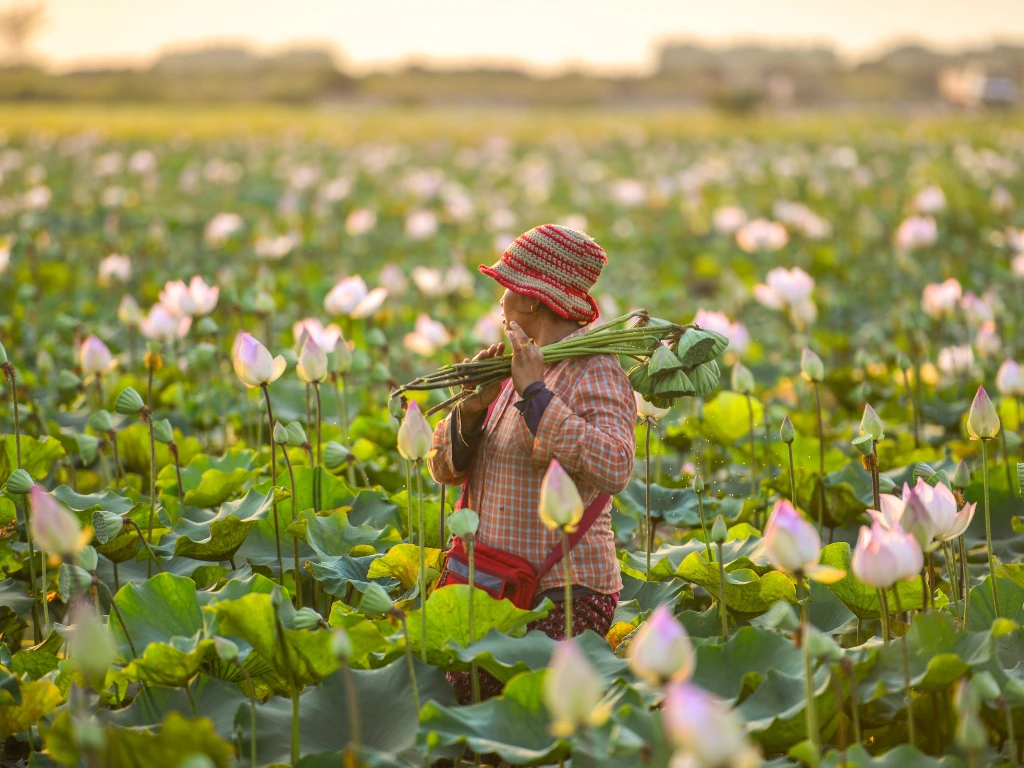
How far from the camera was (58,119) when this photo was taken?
1850 centimetres

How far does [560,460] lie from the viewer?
205 centimetres

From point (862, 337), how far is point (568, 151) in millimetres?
9382

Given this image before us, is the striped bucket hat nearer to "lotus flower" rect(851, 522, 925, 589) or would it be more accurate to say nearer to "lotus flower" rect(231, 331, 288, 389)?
"lotus flower" rect(231, 331, 288, 389)

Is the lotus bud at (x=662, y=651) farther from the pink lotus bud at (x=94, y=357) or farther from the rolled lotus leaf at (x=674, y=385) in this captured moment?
the pink lotus bud at (x=94, y=357)

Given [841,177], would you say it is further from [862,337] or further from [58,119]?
[58,119]

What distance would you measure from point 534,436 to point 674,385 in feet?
1.01

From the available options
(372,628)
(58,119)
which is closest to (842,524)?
(372,628)

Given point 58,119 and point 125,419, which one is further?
point 58,119

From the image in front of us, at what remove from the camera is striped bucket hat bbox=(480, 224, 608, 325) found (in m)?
2.19

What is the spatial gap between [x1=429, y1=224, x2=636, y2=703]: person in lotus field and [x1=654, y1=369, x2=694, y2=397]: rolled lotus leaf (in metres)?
0.06

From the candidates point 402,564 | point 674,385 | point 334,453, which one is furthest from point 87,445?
point 674,385

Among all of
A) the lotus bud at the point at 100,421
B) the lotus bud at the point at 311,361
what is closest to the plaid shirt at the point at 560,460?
the lotus bud at the point at 311,361

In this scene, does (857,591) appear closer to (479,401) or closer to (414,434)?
(479,401)

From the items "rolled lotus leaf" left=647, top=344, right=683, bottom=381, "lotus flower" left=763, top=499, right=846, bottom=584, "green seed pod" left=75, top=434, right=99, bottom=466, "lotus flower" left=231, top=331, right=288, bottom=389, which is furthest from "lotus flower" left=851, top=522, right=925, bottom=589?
"green seed pod" left=75, top=434, right=99, bottom=466
